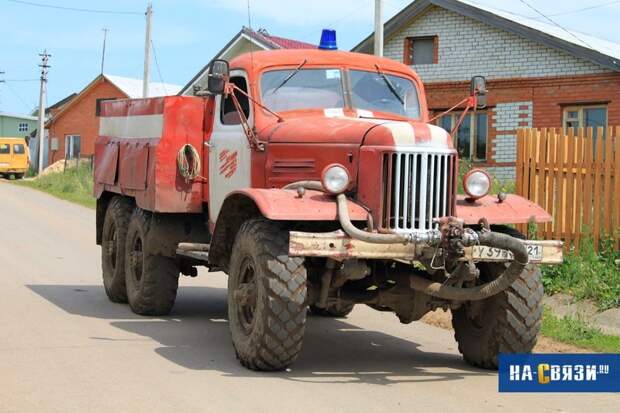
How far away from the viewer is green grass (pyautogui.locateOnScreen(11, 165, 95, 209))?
108 ft

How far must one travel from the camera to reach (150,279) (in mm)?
10641

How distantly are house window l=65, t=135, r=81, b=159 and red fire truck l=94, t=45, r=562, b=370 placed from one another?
174ft

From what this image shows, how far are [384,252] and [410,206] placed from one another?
0.57 meters

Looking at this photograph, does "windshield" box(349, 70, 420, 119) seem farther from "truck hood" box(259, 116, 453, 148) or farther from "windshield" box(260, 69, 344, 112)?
"truck hood" box(259, 116, 453, 148)

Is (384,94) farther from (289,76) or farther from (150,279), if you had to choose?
(150,279)

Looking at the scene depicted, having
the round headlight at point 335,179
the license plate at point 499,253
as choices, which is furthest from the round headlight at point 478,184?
the round headlight at point 335,179

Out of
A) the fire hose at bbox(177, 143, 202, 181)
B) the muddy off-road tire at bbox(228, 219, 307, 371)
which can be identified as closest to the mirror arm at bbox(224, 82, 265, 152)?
the fire hose at bbox(177, 143, 202, 181)

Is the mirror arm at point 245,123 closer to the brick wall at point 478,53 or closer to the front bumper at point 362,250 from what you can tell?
the front bumper at point 362,250

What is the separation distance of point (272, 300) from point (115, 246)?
16.7 feet

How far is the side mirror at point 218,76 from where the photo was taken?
894 cm

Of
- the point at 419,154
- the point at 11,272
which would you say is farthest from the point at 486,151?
the point at 419,154

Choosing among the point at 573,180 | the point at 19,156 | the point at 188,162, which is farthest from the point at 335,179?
the point at 19,156

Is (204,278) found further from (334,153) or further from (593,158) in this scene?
(334,153)

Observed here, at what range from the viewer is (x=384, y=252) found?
23.6 feet
